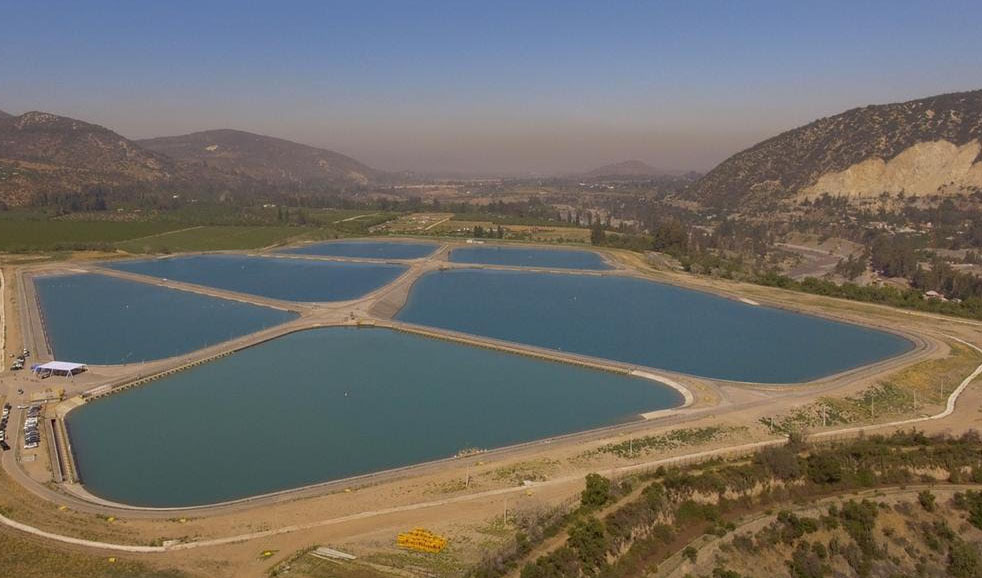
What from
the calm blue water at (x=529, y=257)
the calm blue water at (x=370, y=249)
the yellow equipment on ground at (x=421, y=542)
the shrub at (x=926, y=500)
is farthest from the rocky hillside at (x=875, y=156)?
the yellow equipment on ground at (x=421, y=542)

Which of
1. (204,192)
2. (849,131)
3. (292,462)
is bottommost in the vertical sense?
(292,462)

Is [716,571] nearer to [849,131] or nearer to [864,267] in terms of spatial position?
[864,267]

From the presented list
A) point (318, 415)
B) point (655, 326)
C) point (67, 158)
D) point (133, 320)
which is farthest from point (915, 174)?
point (67, 158)

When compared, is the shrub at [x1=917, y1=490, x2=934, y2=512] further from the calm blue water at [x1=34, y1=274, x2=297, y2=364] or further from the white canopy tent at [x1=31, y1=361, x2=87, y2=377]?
the white canopy tent at [x1=31, y1=361, x2=87, y2=377]

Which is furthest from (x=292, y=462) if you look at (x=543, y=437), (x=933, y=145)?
(x=933, y=145)

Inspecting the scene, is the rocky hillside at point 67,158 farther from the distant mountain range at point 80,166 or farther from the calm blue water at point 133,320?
the calm blue water at point 133,320

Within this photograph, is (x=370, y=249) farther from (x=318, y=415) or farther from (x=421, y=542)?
(x=421, y=542)

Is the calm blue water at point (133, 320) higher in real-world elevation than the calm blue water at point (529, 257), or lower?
lower
